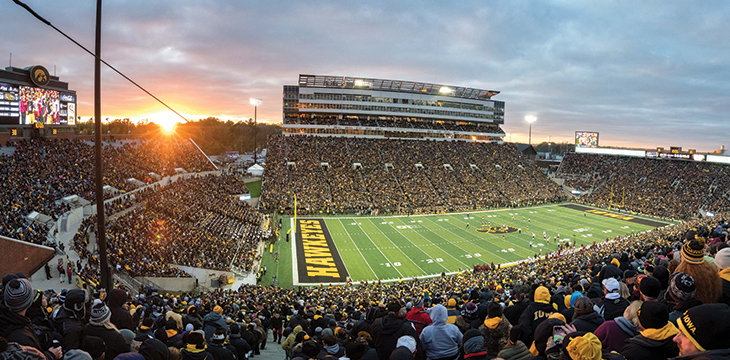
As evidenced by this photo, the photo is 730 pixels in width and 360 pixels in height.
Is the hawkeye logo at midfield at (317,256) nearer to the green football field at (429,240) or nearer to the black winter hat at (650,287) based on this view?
the green football field at (429,240)

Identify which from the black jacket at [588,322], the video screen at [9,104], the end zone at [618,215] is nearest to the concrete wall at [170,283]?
the black jacket at [588,322]

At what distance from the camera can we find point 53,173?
2542 cm

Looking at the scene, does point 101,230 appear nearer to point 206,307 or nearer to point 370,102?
point 206,307

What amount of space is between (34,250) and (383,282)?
18124 mm

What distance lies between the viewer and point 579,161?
72812 millimetres

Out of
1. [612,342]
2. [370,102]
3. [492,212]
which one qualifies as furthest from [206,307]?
[370,102]

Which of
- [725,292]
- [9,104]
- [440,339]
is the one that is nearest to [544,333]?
[440,339]

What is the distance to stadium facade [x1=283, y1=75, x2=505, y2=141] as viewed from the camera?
67.9 metres

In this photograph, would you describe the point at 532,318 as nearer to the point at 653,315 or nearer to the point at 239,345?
→ the point at 653,315

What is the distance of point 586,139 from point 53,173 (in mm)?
89199

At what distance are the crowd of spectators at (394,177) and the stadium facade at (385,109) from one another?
3.98 m

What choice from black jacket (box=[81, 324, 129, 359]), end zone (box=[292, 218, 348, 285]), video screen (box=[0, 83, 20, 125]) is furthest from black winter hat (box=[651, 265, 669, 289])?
video screen (box=[0, 83, 20, 125])

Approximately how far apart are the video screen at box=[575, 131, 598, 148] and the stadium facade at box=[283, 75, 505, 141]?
1629 cm

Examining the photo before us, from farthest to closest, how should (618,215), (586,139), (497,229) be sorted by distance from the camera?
(586,139) → (618,215) → (497,229)
